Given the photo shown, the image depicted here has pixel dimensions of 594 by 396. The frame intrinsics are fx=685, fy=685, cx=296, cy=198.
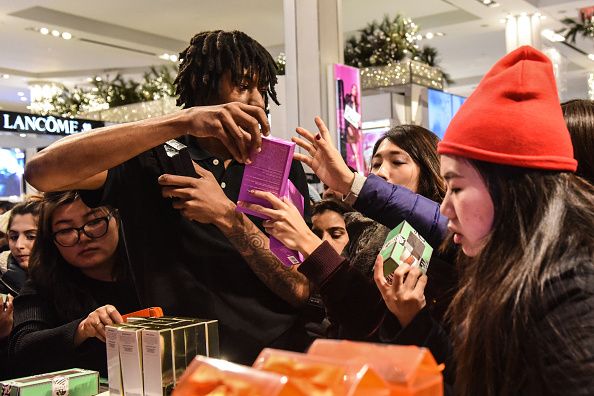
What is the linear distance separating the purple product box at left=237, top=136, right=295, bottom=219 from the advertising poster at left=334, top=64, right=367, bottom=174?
310 centimetres

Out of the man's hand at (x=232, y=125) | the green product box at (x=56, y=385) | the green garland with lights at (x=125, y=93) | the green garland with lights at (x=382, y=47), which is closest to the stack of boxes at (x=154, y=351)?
the green product box at (x=56, y=385)

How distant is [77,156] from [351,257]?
1.13m

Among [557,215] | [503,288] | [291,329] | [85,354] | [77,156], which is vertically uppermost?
[77,156]

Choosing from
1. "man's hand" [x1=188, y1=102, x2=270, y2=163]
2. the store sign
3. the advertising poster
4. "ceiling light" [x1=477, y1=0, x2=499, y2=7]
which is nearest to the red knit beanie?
"man's hand" [x1=188, y1=102, x2=270, y2=163]

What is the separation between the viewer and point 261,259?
5.39 ft

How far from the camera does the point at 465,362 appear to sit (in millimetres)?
1062

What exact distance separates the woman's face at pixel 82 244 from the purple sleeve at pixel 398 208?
2.93 ft

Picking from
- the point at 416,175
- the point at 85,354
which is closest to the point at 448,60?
the point at 416,175

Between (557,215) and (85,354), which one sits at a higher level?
(557,215)

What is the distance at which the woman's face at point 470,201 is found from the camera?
1.13 meters

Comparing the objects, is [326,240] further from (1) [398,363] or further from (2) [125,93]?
(2) [125,93]

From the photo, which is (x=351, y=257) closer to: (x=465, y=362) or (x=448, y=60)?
(x=465, y=362)

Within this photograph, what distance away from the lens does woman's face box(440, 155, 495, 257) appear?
44.3 inches

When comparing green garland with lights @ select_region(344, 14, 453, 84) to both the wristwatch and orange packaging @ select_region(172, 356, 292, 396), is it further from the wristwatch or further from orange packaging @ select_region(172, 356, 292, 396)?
orange packaging @ select_region(172, 356, 292, 396)
